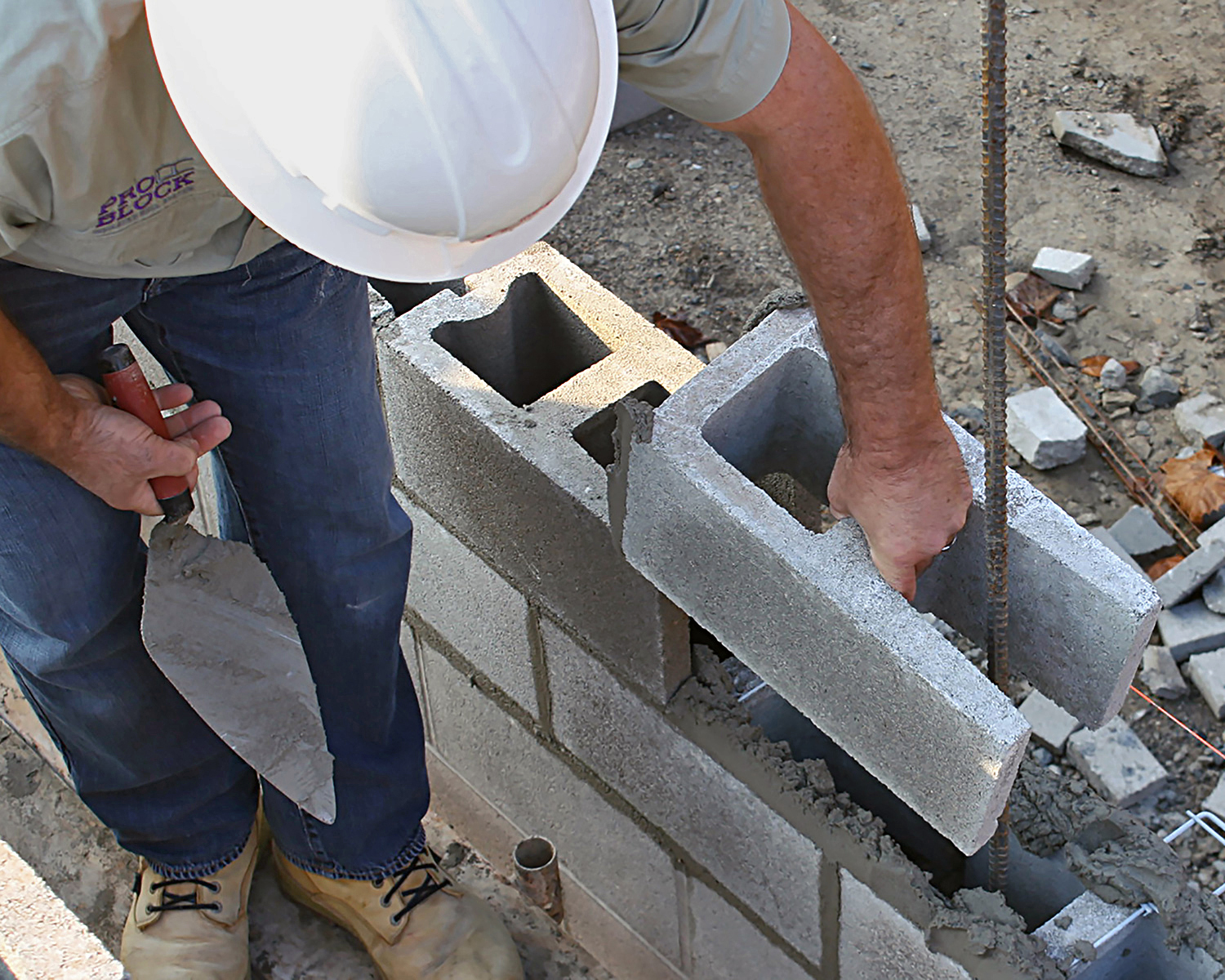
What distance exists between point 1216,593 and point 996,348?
2.21 metres

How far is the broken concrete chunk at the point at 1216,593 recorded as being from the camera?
3732 mm

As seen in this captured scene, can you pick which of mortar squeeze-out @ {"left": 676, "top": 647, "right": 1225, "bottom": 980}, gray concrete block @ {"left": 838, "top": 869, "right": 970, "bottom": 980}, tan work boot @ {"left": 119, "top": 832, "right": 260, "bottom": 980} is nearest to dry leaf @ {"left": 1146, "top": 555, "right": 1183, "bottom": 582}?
mortar squeeze-out @ {"left": 676, "top": 647, "right": 1225, "bottom": 980}

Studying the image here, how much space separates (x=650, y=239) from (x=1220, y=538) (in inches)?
82.7

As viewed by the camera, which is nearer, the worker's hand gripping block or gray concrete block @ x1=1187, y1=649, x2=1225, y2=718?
the worker's hand gripping block

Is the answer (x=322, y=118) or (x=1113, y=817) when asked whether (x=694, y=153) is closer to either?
(x=1113, y=817)

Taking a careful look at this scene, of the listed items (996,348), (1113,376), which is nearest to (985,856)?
(996,348)

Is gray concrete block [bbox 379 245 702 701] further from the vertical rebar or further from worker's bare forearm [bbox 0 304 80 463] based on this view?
worker's bare forearm [bbox 0 304 80 463]

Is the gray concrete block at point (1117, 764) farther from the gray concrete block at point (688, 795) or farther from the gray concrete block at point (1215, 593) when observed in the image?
the gray concrete block at point (688, 795)

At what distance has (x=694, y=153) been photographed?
5.24 meters

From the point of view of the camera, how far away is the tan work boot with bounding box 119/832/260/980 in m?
2.59

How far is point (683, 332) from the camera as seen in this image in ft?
14.9

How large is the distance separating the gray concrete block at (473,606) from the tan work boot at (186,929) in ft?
2.00

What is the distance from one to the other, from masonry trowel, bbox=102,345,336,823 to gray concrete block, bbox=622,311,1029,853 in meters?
0.65

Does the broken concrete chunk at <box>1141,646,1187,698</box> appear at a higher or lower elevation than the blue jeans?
lower
